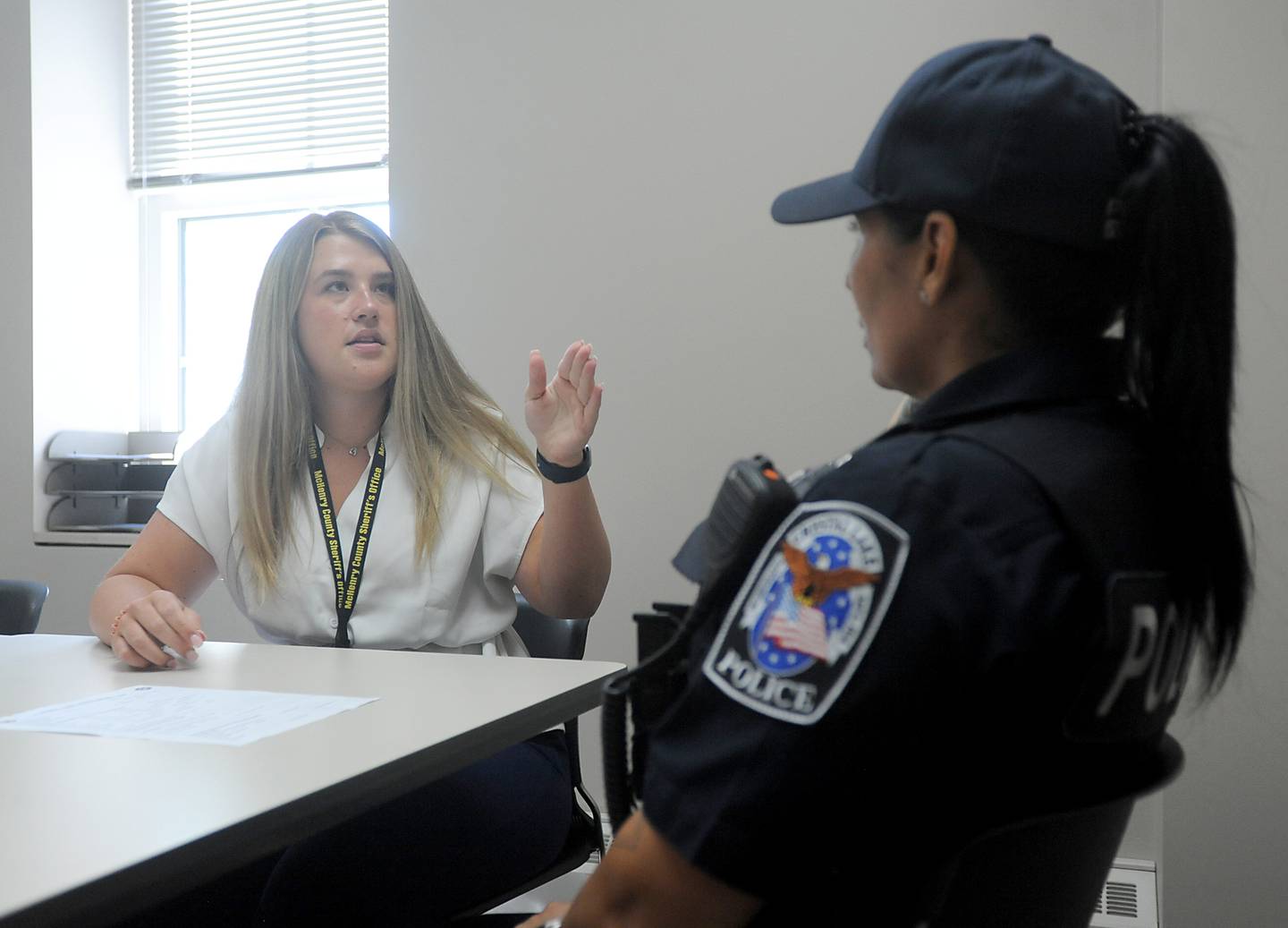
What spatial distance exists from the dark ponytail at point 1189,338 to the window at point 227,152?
11.0 ft

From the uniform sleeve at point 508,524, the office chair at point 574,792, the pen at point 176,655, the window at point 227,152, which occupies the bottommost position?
the office chair at point 574,792

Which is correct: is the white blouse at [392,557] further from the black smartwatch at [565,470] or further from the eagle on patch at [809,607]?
the eagle on patch at [809,607]

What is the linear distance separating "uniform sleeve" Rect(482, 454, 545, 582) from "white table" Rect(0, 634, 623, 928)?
33 centimetres

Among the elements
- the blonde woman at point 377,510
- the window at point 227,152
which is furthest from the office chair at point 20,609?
the window at point 227,152

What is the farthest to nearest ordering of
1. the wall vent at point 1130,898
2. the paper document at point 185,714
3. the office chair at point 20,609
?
the wall vent at point 1130,898, the office chair at point 20,609, the paper document at point 185,714

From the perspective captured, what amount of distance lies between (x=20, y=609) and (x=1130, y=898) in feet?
8.26

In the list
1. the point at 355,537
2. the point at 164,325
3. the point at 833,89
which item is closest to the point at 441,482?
the point at 355,537

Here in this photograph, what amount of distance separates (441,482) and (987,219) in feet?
4.59

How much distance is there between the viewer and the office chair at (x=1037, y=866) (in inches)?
27.4

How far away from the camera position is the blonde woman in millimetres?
1671

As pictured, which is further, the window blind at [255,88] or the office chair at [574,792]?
the window blind at [255,88]

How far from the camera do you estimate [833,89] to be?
9.75ft

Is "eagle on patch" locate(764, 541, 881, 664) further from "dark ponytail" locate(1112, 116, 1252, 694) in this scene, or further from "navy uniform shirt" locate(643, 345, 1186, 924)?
"dark ponytail" locate(1112, 116, 1252, 694)

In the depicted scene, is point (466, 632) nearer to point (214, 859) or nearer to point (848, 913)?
point (214, 859)
